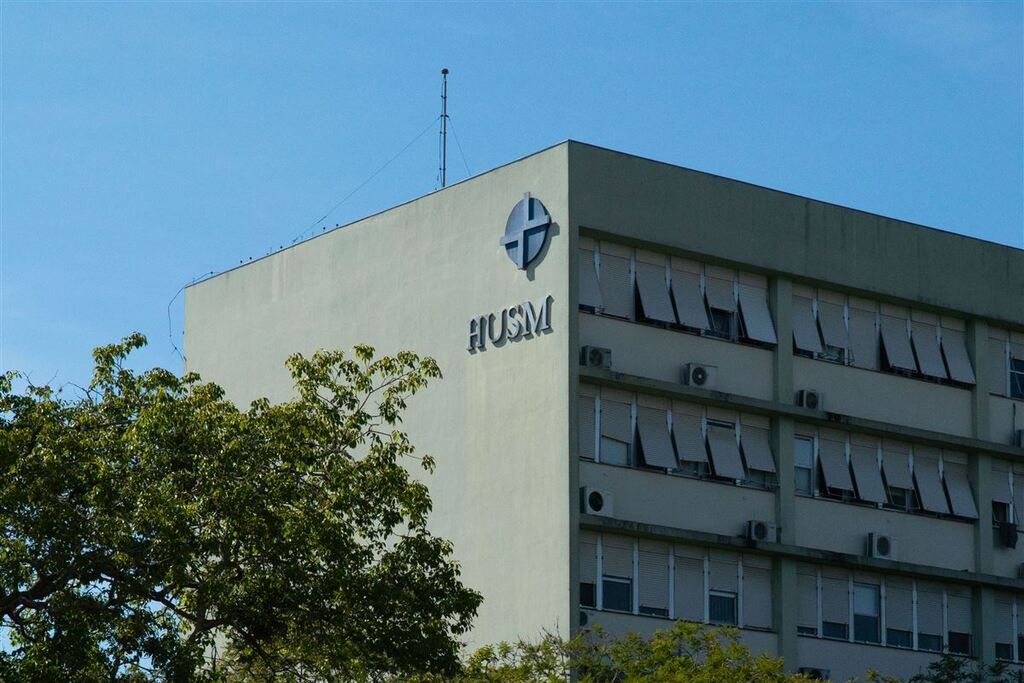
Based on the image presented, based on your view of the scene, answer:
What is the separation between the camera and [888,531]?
4209cm

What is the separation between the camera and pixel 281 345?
45125 mm

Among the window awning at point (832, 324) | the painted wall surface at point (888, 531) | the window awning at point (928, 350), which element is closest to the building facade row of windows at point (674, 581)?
the painted wall surface at point (888, 531)

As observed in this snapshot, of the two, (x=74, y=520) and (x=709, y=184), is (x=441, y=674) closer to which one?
(x=74, y=520)

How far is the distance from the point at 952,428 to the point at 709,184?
7.87 meters

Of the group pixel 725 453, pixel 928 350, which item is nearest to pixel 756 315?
pixel 725 453

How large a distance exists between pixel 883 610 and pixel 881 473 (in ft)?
8.92

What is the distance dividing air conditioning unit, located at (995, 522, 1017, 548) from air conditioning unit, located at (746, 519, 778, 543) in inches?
250

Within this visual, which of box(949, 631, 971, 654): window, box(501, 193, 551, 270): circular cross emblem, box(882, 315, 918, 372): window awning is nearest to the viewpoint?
box(501, 193, 551, 270): circular cross emblem

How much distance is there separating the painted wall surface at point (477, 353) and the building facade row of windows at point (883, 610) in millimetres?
5987

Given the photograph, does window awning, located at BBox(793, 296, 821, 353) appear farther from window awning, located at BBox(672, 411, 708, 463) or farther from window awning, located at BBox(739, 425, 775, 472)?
window awning, located at BBox(672, 411, 708, 463)

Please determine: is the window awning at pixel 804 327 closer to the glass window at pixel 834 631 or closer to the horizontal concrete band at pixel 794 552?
the horizontal concrete band at pixel 794 552

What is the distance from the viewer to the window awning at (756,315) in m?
40.8

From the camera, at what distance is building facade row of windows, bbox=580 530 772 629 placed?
37906 mm

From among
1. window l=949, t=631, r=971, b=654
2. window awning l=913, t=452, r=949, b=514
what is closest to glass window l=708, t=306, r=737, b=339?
window awning l=913, t=452, r=949, b=514
